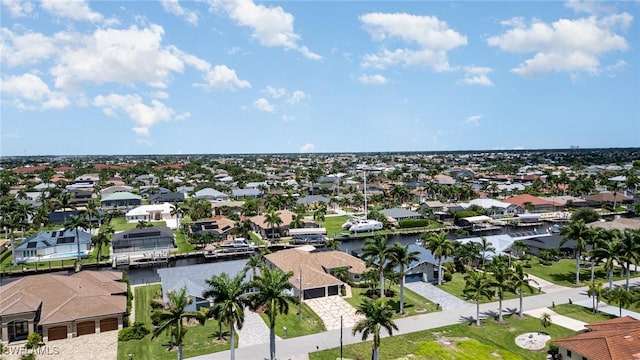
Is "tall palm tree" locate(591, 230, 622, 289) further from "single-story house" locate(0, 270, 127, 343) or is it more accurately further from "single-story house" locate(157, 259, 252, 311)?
"single-story house" locate(0, 270, 127, 343)

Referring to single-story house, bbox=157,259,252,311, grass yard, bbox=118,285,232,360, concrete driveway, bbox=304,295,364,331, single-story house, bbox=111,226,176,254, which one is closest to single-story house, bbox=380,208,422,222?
single-story house, bbox=111,226,176,254

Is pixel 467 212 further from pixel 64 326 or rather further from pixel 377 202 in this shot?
pixel 64 326

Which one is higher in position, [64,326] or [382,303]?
[382,303]

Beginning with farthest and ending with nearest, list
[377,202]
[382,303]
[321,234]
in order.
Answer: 1. [377,202]
2. [321,234]
3. [382,303]

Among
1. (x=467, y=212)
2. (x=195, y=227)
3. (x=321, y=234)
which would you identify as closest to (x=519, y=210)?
(x=467, y=212)

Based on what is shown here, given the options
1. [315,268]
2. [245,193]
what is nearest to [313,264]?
[315,268]

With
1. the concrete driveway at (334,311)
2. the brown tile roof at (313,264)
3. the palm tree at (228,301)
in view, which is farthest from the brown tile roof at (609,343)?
the brown tile roof at (313,264)

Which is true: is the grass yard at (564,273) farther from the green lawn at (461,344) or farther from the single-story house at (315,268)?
the single-story house at (315,268)
